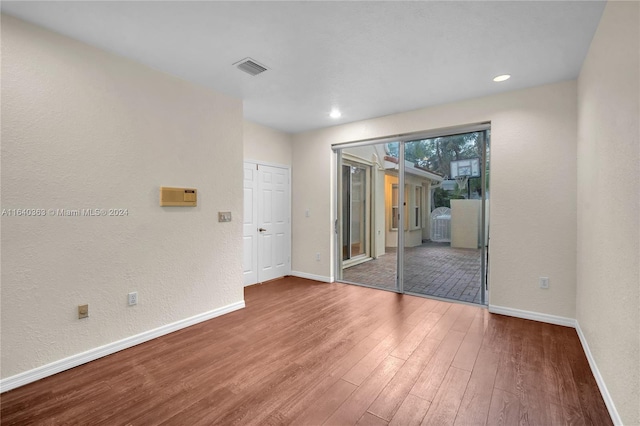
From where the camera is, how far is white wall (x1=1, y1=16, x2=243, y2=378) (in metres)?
2.06

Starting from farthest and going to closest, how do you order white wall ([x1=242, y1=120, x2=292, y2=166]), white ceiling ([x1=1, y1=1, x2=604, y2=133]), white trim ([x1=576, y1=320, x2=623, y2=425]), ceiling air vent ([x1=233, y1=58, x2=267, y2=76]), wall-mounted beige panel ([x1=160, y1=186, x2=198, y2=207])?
1. white wall ([x1=242, y1=120, x2=292, y2=166])
2. wall-mounted beige panel ([x1=160, y1=186, x2=198, y2=207])
3. ceiling air vent ([x1=233, y1=58, x2=267, y2=76])
4. white ceiling ([x1=1, y1=1, x2=604, y2=133])
5. white trim ([x1=576, y1=320, x2=623, y2=425])

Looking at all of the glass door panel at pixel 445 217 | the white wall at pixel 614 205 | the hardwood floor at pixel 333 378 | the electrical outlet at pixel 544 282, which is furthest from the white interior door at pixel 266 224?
the white wall at pixel 614 205

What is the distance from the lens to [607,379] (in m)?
1.84

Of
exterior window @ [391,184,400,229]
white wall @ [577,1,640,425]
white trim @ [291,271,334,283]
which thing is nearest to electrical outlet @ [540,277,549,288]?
white wall @ [577,1,640,425]

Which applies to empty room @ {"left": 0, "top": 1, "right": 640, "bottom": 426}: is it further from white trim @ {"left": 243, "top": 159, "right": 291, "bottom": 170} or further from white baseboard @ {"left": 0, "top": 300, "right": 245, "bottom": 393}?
white trim @ {"left": 243, "top": 159, "right": 291, "bottom": 170}

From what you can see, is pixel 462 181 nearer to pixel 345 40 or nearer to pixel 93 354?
pixel 345 40

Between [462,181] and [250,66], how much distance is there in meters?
2.97

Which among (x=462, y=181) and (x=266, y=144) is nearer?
(x=462, y=181)

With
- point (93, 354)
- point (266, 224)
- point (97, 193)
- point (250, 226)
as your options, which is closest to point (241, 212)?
point (250, 226)

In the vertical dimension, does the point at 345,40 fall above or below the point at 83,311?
above

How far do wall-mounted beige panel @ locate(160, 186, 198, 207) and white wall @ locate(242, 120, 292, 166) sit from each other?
63.0 inches

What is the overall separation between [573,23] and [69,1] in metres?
3.61

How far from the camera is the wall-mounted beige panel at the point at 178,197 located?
2.85m

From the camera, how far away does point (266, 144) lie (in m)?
4.86
